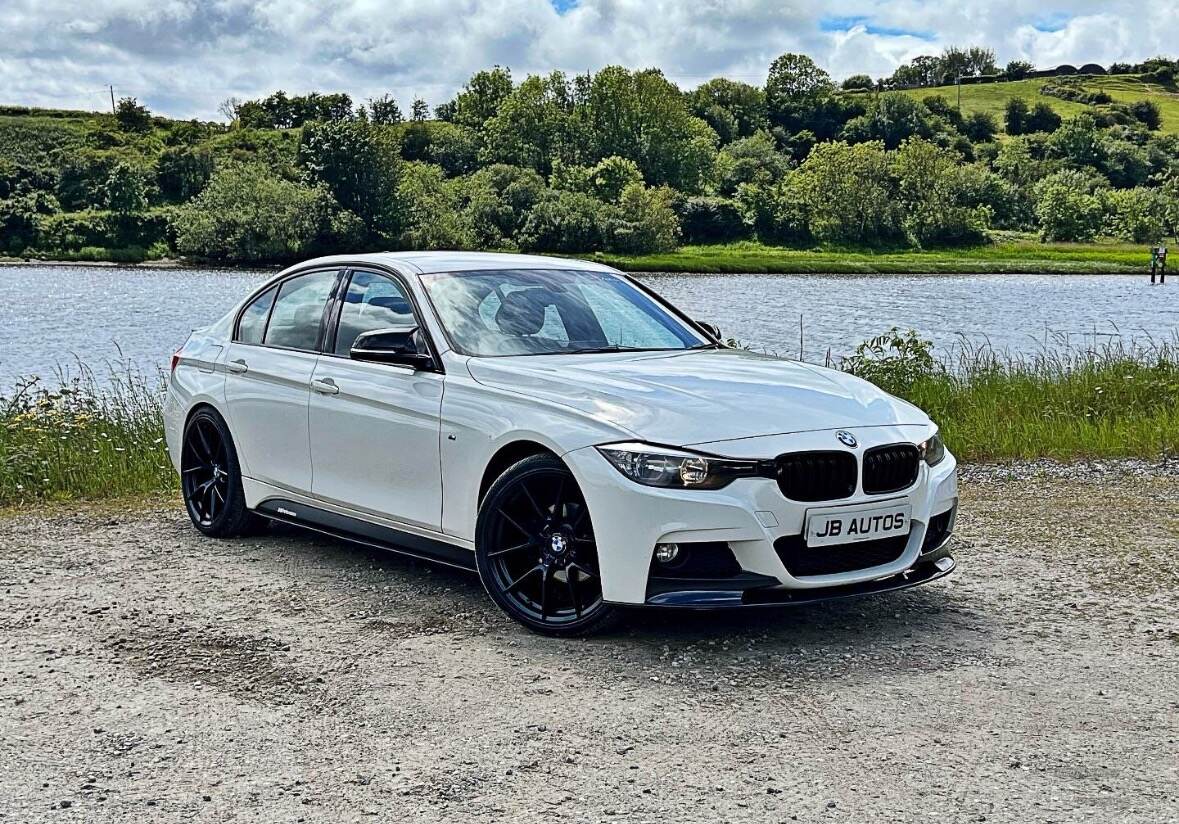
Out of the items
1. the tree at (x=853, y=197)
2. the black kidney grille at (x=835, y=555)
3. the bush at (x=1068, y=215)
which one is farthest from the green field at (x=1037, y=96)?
the black kidney grille at (x=835, y=555)

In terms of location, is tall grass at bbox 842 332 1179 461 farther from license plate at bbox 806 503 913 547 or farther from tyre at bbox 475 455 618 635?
tyre at bbox 475 455 618 635

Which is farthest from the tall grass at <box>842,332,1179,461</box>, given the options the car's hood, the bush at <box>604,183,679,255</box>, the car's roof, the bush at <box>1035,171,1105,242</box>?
the bush at <box>1035,171,1105,242</box>

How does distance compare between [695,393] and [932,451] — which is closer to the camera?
[695,393]

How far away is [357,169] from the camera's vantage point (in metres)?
95.1

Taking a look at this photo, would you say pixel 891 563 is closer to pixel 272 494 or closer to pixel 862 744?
pixel 862 744

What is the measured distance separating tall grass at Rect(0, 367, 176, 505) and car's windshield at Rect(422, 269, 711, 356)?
4.61 meters

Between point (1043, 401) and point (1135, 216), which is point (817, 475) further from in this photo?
point (1135, 216)

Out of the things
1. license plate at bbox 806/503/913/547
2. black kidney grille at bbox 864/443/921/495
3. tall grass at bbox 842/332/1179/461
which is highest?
black kidney grille at bbox 864/443/921/495

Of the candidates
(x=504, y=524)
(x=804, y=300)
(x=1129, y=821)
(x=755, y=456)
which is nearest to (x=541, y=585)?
(x=504, y=524)

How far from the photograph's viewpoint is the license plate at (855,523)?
17.2 ft

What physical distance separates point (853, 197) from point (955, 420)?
Answer: 3939 inches

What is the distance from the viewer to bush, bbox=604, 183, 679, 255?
9625 centimetres

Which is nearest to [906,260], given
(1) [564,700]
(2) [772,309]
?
(2) [772,309]

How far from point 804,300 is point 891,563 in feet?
172
